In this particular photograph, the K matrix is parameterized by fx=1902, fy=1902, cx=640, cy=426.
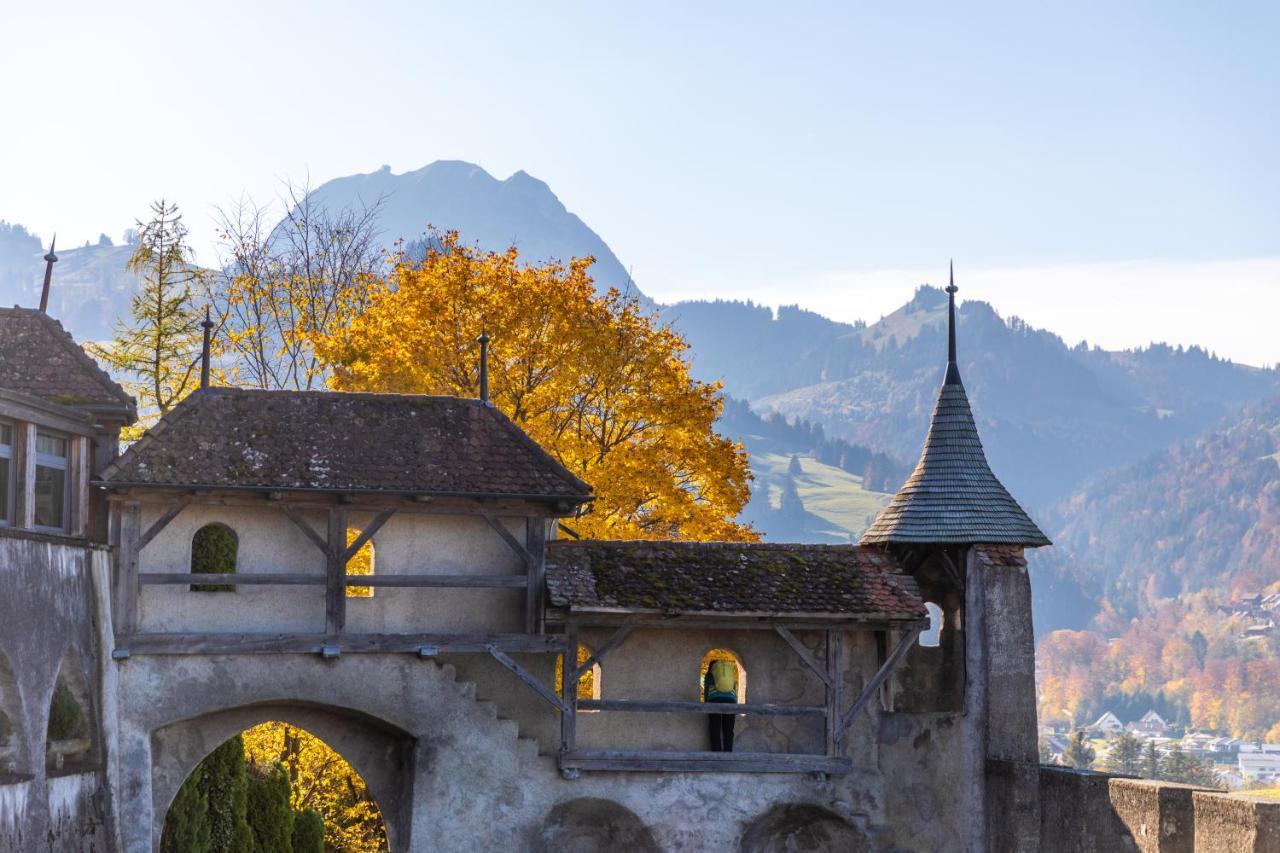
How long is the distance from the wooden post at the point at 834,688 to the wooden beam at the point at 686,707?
0.48ft

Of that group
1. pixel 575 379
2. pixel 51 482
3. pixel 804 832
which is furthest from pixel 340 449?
pixel 575 379

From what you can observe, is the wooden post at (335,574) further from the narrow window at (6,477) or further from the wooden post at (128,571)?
the narrow window at (6,477)

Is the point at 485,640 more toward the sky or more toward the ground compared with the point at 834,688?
more toward the sky

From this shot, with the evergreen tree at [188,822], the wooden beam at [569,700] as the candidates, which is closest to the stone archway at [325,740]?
the evergreen tree at [188,822]

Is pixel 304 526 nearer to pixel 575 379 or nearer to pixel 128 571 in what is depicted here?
pixel 128 571

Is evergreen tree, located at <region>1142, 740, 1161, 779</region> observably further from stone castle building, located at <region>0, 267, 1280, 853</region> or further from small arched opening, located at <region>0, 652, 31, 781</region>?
small arched opening, located at <region>0, 652, 31, 781</region>

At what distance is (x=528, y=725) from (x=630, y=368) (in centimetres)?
1137

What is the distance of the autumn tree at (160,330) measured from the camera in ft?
122

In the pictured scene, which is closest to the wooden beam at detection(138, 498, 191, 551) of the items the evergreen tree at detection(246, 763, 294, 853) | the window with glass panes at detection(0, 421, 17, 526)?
the window with glass panes at detection(0, 421, 17, 526)

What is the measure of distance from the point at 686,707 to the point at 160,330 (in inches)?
636

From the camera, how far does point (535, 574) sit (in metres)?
25.4

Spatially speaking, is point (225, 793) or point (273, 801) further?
point (273, 801)

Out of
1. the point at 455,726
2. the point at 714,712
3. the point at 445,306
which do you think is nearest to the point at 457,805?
the point at 455,726

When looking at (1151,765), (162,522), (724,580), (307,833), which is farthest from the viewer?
(1151,765)
